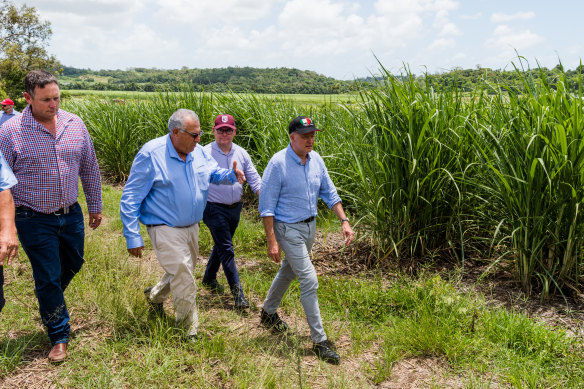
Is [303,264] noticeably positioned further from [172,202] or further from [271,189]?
[172,202]

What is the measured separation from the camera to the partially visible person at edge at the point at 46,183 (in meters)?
3.47

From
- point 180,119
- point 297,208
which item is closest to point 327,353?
point 297,208

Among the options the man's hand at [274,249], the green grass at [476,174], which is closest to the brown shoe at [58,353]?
the man's hand at [274,249]

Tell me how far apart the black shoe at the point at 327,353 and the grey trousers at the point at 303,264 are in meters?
0.04

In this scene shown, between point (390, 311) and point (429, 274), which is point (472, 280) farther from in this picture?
point (390, 311)

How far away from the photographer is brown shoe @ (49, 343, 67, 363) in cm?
354

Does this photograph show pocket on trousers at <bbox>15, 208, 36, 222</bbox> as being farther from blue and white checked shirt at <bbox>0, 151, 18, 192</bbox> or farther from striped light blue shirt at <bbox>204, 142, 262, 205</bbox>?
striped light blue shirt at <bbox>204, 142, 262, 205</bbox>

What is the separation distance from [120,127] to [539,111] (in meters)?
9.80

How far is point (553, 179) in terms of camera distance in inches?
162

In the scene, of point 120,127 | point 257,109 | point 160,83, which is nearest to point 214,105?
point 257,109

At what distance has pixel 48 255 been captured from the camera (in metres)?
3.57

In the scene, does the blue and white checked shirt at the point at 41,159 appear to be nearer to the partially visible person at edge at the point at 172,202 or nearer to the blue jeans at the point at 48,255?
the blue jeans at the point at 48,255

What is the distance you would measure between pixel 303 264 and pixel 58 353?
1.94 metres

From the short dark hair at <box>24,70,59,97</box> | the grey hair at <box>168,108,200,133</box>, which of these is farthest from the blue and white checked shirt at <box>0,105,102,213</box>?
the grey hair at <box>168,108,200,133</box>
